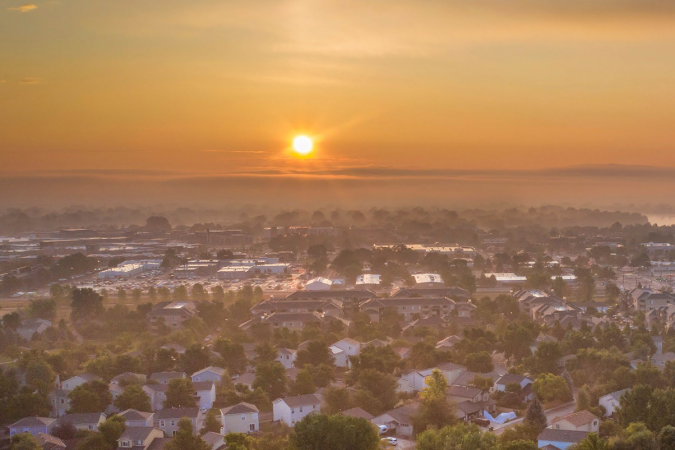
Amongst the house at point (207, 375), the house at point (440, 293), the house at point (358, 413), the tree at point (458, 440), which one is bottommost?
the house at point (358, 413)

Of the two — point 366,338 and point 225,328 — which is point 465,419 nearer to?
point 366,338

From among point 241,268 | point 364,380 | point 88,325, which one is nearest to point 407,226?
point 241,268

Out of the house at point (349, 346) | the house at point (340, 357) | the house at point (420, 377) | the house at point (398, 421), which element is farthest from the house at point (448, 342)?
the house at point (398, 421)

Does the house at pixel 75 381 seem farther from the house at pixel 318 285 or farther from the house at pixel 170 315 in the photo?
the house at pixel 318 285

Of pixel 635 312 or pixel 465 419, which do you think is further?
pixel 635 312

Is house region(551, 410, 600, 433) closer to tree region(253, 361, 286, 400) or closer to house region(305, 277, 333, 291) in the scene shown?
tree region(253, 361, 286, 400)

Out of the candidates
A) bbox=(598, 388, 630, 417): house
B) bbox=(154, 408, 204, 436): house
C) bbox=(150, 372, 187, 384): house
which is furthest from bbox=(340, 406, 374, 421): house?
bbox=(598, 388, 630, 417): house
